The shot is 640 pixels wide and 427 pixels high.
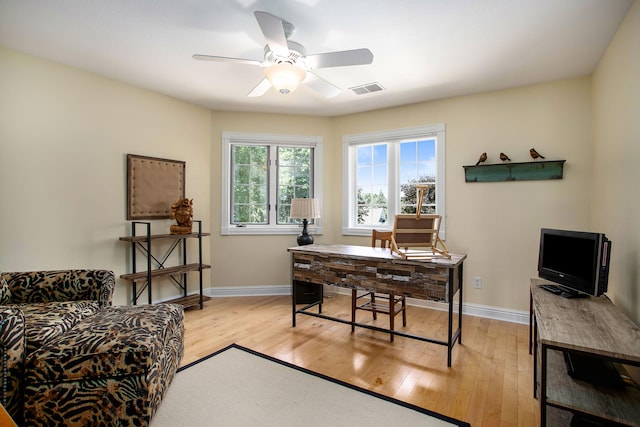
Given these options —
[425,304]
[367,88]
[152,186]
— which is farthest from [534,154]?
[152,186]

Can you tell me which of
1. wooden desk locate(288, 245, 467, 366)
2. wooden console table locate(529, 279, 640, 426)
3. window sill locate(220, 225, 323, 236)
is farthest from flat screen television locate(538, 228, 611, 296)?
window sill locate(220, 225, 323, 236)

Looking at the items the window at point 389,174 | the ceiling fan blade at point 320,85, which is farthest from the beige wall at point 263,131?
the ceiling fan blade at point 320,85

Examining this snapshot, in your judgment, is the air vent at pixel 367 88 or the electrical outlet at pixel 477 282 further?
the electrical outlet at pixel 477 282

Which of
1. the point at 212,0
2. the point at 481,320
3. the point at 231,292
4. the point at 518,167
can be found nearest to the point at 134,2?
the point at 212,0

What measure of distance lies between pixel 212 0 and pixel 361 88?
1.83 metres

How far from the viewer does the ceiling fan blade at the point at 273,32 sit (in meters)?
1.73

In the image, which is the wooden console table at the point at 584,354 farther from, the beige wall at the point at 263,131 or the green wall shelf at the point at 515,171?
the green wall shelf at the point at 515,171

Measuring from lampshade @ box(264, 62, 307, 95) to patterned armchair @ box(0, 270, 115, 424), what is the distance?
6.23 ft

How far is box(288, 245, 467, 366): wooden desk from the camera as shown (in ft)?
7.64

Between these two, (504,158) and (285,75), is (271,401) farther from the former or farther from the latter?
(504,158)

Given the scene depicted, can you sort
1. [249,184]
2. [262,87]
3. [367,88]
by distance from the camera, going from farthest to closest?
1. [249,184]
2. [367,88]
3. [262,87]

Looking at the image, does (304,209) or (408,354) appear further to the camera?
(304,209)

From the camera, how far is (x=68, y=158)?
9.60 ft

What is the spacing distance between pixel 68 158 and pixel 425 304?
410 centimetres
